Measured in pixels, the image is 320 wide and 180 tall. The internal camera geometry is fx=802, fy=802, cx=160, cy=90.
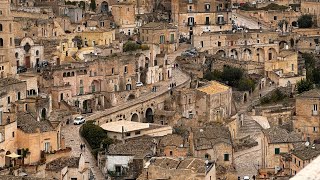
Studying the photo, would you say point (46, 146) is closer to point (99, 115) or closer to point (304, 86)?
point (99, 115)

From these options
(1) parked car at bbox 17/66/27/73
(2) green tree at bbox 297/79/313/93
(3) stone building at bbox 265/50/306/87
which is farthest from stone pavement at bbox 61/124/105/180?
(3) stone building at bbox 265/50/306/87

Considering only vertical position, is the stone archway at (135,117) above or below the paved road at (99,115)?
below

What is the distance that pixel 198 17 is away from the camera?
173 feet

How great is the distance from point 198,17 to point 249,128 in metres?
17.0

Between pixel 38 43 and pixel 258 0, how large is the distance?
2411 centimetres

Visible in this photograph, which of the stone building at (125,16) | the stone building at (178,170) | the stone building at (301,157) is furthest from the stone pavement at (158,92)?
the stone building at (178,170)

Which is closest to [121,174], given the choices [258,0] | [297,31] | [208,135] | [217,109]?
[208,135]

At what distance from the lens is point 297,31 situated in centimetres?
5425

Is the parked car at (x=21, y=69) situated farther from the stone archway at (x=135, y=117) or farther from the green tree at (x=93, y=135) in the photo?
the green tree at (x=93, y=135)

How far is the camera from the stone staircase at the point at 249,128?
119ft

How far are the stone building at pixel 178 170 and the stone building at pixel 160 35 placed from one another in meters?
21.3

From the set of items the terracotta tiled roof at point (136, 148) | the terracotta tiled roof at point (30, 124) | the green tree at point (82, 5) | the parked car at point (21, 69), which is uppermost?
the green tree at point (82, 5)

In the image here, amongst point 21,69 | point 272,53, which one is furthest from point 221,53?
point 21,69

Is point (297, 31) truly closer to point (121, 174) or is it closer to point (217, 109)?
point (217, 109)
